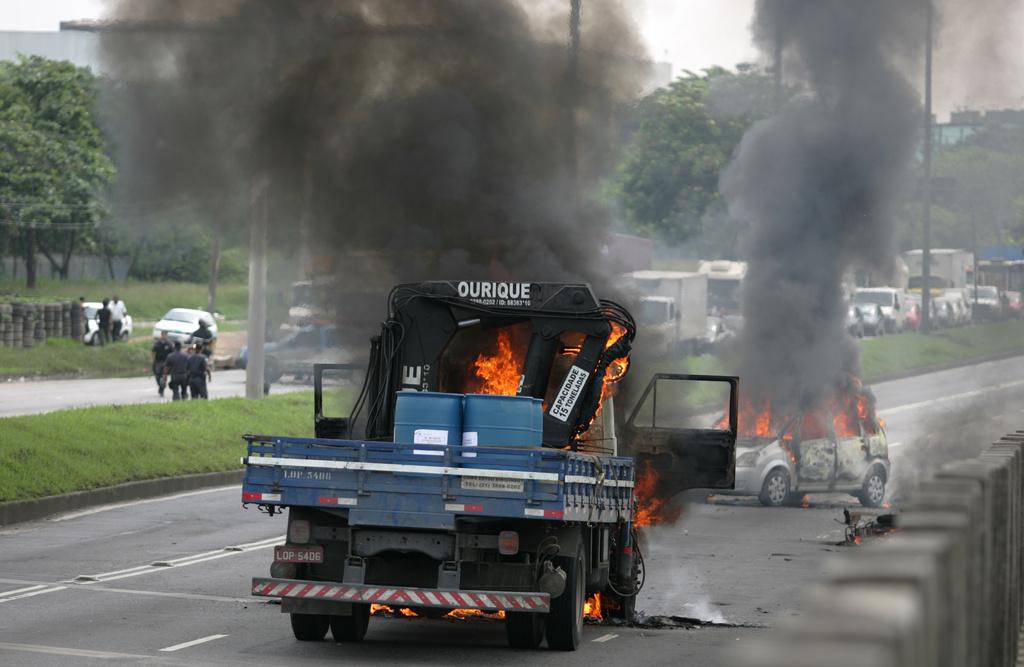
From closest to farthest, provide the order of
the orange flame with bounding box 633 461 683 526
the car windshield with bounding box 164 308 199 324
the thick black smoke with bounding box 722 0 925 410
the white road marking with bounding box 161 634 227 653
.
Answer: the white road marking with bounding box 161 634 227 653 → the orange flame with bounding box 633 461 683 526 → the thick black smoke with bounding box 722 0 925 410 → the car windshield with bounding box 164 308 199 324

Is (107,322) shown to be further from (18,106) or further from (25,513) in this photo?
(25,513)

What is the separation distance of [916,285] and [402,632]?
53.4 meters

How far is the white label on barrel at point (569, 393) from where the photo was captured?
13.3m

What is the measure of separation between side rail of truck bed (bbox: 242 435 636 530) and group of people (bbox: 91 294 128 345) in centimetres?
3622

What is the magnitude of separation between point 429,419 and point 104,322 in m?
36.7

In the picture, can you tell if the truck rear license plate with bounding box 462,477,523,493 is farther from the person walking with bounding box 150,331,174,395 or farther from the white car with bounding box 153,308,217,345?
the white car with bounding box 153,308,217,345

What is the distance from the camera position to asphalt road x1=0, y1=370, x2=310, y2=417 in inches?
1334

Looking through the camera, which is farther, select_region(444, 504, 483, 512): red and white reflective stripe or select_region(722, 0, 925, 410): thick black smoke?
select_region(722, 0, 925, 410): thick black smoke

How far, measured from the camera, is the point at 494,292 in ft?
45.1

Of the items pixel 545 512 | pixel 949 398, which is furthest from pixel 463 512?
pixel 949 398

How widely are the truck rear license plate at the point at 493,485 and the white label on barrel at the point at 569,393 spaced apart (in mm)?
1805

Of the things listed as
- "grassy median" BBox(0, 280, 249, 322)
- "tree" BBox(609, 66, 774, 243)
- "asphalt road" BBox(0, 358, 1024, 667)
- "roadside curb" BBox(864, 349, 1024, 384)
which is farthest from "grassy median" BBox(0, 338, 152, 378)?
"roadside curb" BBox(864, 349, 1024, 384)

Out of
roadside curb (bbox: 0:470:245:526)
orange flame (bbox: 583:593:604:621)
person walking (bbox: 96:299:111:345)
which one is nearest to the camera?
orange flame (bbox: 583:593:604:621)

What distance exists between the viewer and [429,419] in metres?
12.3
